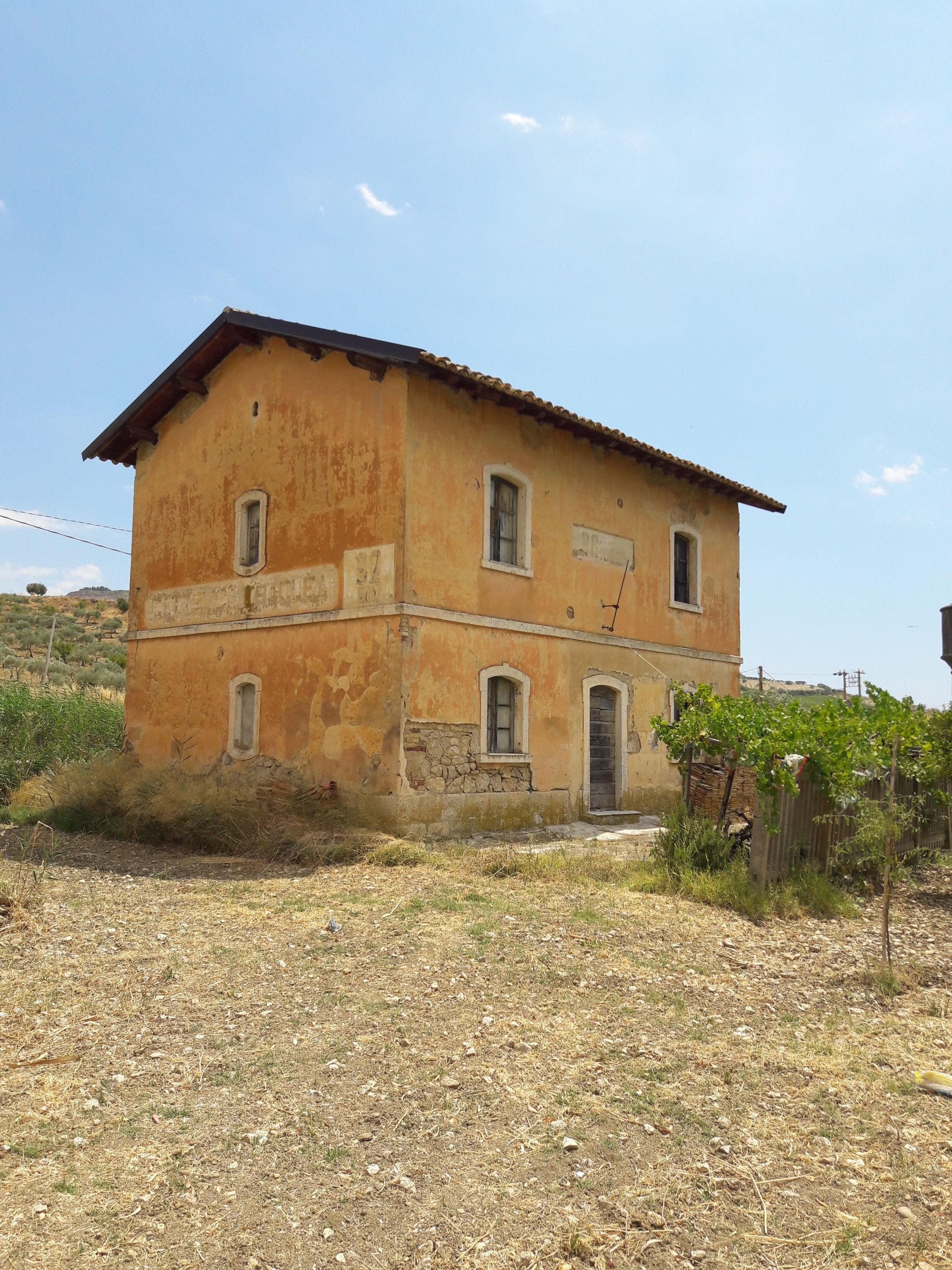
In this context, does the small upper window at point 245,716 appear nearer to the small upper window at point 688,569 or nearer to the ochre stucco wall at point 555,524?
the ochre stucco wall at point 555,524

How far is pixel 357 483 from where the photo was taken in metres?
12.7

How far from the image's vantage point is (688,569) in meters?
17.6

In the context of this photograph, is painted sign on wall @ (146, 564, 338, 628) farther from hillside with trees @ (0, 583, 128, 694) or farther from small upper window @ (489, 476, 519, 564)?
hillside with trees @ (0, 583, 128, 694)

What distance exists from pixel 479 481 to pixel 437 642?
254 centimetres

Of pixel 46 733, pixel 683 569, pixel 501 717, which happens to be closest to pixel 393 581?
pixel 501 717

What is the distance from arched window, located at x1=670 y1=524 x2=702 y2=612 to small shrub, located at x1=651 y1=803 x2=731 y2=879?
8.14m

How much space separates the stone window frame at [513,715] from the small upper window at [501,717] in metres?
0.04

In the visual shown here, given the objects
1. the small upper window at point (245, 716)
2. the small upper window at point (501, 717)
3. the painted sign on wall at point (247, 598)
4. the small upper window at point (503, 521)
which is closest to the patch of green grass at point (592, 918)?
the small upper window at point (501, 717)

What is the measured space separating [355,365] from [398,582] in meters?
3.23

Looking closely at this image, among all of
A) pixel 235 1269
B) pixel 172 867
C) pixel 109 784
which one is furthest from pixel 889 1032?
pixel 109 784

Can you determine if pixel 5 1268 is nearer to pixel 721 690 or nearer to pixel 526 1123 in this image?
pixel 526 1123

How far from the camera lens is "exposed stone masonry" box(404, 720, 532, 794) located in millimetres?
11867

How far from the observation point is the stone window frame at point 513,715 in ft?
42.2

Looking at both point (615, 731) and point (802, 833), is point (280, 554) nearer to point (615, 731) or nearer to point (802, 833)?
point (615, 731)
